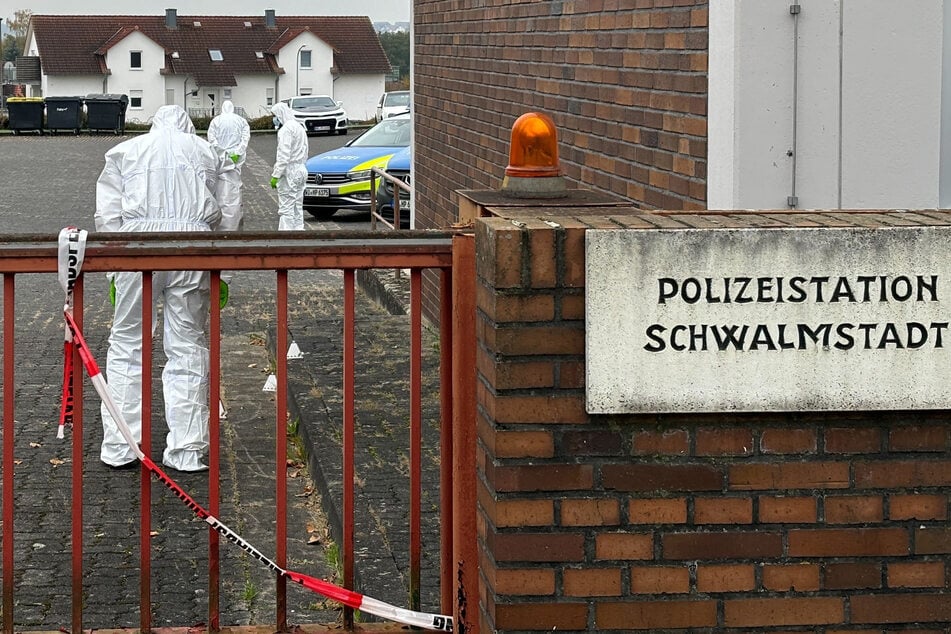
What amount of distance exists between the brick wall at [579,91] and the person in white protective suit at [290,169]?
20.0ft

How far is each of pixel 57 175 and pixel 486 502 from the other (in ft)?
103

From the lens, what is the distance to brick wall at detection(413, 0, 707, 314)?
5734 millimetres

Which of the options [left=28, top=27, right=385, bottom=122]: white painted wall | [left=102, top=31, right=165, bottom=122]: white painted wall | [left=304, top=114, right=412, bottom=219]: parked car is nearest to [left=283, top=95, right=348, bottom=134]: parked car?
[left=28, top=27, right=385, bottom=122]: white painted wall

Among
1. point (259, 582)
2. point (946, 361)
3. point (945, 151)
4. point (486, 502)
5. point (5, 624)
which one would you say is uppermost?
point (945, 151)

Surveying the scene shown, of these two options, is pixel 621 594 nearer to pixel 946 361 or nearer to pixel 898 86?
pixel 946 361

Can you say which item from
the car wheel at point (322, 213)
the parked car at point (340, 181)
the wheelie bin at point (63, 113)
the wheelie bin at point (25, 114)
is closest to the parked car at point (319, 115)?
the wheelie bin at point (63, 113)

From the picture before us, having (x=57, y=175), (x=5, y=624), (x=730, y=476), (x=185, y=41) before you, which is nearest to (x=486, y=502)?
(x=730, y=476)

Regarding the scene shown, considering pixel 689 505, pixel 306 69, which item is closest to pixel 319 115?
pixel 306 69

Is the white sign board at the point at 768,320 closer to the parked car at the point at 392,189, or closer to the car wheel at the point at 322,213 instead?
the parked car at the point at 392,189

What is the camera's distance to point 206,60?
102 m

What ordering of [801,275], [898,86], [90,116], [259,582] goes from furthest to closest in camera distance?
[90,116]
[259,582]
[898,86]
[801,275]

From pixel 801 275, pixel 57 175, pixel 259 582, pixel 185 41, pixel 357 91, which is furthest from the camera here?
pixel 357 91

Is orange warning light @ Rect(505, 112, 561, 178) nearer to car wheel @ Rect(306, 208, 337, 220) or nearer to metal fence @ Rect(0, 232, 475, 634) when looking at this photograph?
metal fence @ Rect(0, 232, 475, 634)

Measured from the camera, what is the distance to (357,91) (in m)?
109
